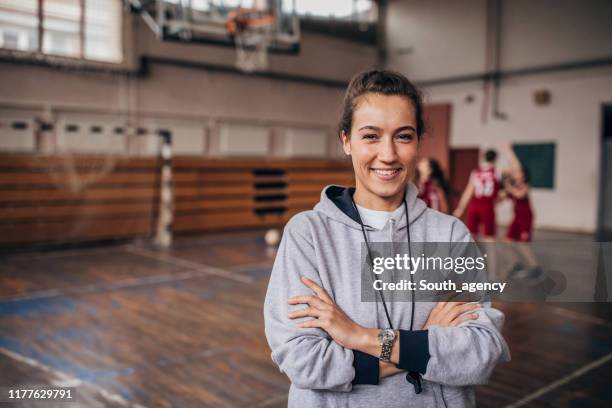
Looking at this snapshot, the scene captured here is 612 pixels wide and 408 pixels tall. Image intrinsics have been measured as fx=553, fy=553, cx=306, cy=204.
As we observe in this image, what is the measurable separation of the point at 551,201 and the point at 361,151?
10.4 m

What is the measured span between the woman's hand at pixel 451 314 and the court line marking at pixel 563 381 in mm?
2042

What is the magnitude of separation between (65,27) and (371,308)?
873cm

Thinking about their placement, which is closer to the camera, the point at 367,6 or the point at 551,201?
the point at 551,201

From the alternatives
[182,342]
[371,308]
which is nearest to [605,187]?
[182,342]

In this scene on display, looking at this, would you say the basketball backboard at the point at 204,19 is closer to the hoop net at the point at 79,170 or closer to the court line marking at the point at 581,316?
the hoop net at the point at 79,170

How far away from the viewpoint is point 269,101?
1141 cm

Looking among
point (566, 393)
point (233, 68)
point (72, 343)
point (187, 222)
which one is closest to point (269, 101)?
point (233, 68)

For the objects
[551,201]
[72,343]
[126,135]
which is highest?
[126,135]

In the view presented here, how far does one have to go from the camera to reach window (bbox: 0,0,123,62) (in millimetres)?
8023

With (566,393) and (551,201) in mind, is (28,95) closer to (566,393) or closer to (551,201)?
(566,393)

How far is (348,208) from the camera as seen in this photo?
4.44 ft

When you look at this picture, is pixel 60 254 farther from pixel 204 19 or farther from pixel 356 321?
pixel 356 321

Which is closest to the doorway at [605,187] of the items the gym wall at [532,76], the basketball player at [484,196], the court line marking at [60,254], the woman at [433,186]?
the gym wall at [532,76]

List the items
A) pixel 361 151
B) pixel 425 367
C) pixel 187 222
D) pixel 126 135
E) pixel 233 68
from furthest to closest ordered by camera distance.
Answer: pixel 233 68, pixel 187 222, pixel 126 135, pixel 361 151, pixel 425 367
